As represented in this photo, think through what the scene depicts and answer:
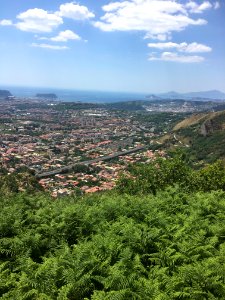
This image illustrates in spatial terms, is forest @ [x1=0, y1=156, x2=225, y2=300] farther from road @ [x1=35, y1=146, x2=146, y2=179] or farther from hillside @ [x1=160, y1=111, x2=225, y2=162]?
hillside @ [x1=160, y1=111, x2=225, y2=162]

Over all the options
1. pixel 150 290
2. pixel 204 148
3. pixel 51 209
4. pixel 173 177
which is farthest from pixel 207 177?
pixel 204 148

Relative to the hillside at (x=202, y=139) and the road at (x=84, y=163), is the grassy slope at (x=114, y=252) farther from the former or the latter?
the hillside at (x=202, y=139)

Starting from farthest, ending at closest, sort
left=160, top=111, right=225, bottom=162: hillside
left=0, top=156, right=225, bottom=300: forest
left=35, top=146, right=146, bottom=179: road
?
1. left=160, top=111, right=225, bottom=162: hillside
2. left=35, top=146, right=146, bottom=179: road
3. left=0, top=156, right=225, bottom=300: forest

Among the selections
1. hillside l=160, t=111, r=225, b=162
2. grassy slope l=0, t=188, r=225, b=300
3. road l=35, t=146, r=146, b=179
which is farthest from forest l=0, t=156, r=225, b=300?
hillside l=160, t=111, r=225, b=162

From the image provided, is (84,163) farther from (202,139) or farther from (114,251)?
(114,251)

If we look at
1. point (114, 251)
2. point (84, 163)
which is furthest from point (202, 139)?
point (114, 251)
